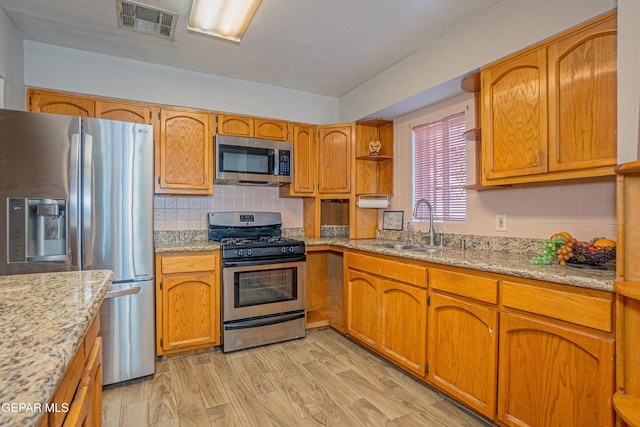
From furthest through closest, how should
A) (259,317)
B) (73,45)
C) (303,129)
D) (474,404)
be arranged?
1. (303,129)
2. (259,317)
3. (73,45)
4. (474,404)

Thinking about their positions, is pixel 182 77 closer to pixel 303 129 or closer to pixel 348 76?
pixel 303 129

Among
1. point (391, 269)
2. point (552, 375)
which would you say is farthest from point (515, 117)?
point (552, 375)

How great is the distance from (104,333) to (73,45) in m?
2.18

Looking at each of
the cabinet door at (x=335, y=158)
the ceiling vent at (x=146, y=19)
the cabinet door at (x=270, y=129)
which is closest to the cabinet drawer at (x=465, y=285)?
the cabinet door at (x=335, y=158)

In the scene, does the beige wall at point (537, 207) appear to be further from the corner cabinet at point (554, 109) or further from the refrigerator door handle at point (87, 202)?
the refrigerator door handle at point (87, 202)

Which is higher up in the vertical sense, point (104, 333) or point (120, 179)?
point (120, 179)

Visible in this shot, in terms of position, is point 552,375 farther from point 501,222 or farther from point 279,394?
point 279,394

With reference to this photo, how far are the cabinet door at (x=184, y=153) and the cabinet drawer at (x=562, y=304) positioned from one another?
2467 mm

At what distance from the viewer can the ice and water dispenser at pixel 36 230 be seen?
6.23ft

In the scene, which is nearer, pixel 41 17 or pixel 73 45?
pixel 41 17

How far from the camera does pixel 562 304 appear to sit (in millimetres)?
1435

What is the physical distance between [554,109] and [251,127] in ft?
7.88

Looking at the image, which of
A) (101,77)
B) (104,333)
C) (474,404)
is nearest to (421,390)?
(474,404)

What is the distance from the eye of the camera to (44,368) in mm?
530
